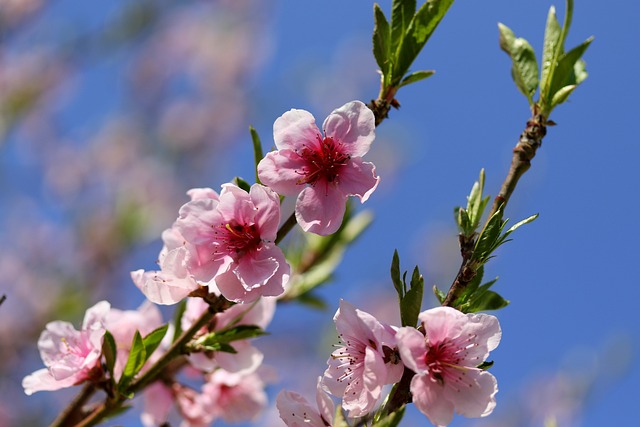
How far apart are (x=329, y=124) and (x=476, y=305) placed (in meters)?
0.53

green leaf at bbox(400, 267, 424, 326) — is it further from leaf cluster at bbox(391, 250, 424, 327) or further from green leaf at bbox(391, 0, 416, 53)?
green leaf at bbox(391, 0, 416, 53)

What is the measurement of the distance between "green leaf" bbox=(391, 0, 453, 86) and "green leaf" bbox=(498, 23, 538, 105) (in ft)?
0.86

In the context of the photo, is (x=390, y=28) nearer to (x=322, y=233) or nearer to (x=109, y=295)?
(x=322, y=233)

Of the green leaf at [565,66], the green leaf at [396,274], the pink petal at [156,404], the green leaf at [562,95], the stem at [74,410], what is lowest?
the pink petal at [156,404]

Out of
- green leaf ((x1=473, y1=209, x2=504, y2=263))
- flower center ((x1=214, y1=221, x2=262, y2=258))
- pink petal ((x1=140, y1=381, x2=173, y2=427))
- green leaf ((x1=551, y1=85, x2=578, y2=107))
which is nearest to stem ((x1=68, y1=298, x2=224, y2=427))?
flower center ((x1=214, y1=221, x2=262, y2=258))

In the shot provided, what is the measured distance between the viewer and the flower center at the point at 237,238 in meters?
1.54

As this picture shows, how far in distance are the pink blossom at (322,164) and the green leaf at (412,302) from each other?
9.3 inches

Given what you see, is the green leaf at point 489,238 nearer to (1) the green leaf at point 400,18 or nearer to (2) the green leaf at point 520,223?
(2) the green leaf at point 520,223

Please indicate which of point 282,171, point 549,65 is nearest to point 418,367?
point 282,171

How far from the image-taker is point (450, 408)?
4.25 feet

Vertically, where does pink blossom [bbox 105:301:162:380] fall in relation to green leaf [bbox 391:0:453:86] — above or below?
below

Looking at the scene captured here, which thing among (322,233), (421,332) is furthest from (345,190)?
(421,332)

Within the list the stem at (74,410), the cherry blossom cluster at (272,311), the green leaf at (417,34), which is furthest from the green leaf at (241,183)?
the stem at (74,410)

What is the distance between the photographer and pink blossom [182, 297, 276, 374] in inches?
69.2
